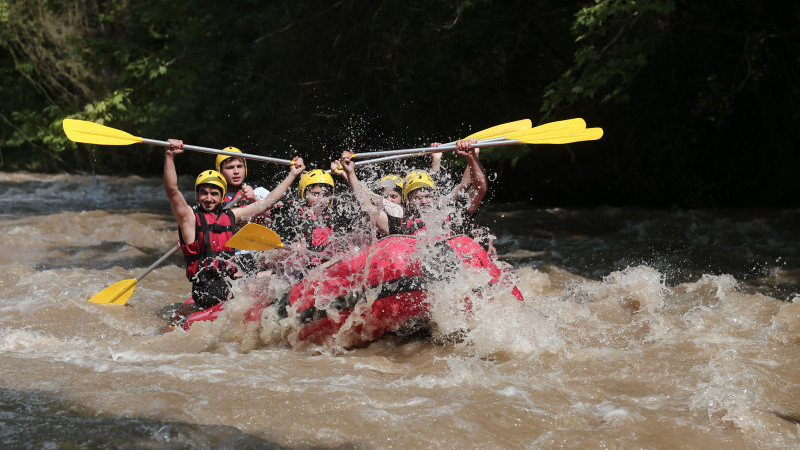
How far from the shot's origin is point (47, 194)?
15.8 meters

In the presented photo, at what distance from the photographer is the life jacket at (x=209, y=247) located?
5355 mm

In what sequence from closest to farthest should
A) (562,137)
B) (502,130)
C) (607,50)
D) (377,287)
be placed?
(377,287), (562,137), (502,130), (607,50)

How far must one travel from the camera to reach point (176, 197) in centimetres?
514

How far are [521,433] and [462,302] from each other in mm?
1326

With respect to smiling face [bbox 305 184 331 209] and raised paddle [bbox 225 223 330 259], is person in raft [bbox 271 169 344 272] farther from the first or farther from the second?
raised paddle [bbox 225 223 330 259]

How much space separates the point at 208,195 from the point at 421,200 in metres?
1.48

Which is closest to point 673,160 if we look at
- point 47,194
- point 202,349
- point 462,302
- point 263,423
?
point 462,302

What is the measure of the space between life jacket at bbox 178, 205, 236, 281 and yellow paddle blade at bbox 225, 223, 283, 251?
349mm

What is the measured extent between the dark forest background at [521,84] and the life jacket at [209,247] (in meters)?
3.39

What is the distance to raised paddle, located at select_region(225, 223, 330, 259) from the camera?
16.4 feet

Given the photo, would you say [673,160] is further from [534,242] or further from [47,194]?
[47,194]

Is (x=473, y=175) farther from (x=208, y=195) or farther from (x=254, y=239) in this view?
(x=208, y=195)

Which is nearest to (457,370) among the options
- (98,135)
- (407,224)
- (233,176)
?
(407,224)

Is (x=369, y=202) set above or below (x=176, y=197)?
below
